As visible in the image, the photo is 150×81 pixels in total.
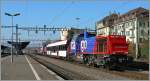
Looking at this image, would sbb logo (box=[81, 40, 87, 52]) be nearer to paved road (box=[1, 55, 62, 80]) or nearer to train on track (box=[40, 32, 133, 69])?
train on track (box=[40, 32, 133, 69])

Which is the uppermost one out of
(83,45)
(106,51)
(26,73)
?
(83,45)

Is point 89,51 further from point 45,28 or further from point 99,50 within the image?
point 45,28

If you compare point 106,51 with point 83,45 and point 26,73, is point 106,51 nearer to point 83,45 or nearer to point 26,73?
point 26,73

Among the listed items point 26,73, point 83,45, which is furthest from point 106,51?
point 83,45

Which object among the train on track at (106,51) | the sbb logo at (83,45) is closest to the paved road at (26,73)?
the train on track at (106,51)

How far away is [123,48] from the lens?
33.3 meters

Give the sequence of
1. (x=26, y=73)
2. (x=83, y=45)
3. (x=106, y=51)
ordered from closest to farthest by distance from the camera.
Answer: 1. (x=26, y=73)
2. (x=106, y=51)
3. (x=83, y=45)

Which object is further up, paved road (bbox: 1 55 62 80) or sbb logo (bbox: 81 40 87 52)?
sbb logo (bbox: 81 40 87 52)

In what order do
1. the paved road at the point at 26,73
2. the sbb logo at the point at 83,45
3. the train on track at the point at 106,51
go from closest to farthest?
the paved road at the point at 26,73
the train on track at the point at 106,51
the sbb logo at the point at 83,45

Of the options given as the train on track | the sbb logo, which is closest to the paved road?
the train on track

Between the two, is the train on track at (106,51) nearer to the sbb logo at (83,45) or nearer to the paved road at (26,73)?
the sbb logo at (83,45)

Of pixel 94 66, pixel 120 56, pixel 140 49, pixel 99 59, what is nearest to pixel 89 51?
pixel 94 66

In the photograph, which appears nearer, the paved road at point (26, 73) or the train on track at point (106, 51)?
the paved road at point (26, 73)

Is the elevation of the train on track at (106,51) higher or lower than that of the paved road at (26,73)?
higher
